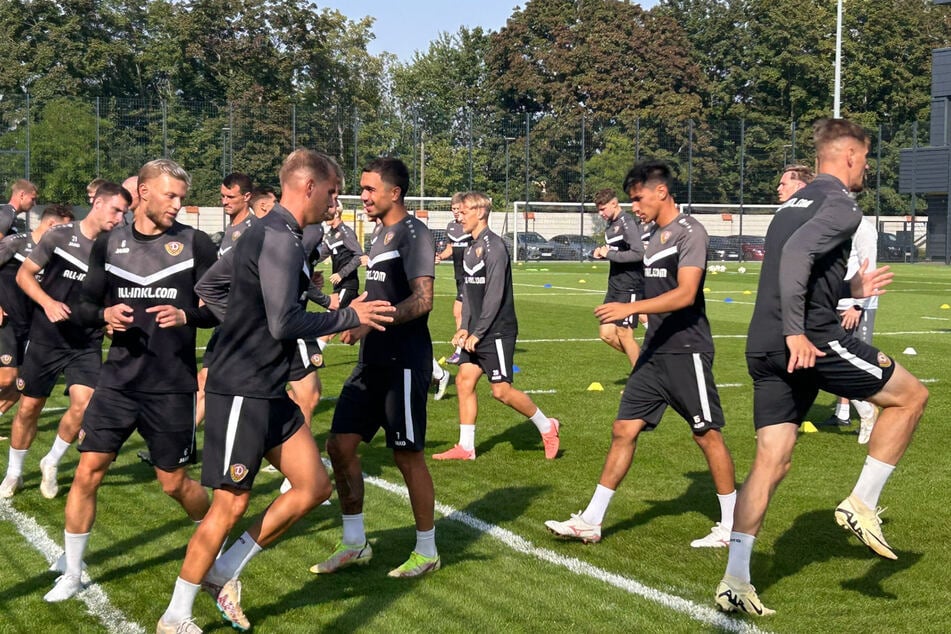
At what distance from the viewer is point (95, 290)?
6164mm

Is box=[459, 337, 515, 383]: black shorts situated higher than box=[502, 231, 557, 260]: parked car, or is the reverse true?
box=[459, 337, 515, 383]: black shorts

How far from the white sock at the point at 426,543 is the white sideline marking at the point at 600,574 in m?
0.67

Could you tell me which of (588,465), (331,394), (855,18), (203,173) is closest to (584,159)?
(203,173)

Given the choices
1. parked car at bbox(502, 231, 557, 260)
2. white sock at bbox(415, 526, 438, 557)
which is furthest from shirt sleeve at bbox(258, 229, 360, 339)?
parked car at bbox(502, 231, 557, 260)

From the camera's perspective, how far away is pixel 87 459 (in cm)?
583

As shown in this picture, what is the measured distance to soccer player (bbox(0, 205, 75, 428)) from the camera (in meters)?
9.40

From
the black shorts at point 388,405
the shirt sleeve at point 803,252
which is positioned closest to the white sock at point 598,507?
the black shorts at point 388,405

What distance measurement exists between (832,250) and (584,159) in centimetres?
4836

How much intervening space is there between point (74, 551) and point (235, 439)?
139 cm

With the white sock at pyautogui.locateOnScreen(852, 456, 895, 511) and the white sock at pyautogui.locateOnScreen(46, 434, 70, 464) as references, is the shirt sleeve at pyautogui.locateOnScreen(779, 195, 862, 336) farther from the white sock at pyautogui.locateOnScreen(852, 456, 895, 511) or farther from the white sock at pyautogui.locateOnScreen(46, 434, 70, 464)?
the white sock at pyautogui.locateOnScreen(46, 434, 70, 464)

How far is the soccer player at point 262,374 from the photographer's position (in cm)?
493

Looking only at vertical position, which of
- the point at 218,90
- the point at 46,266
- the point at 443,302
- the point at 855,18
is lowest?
the point at 443,302

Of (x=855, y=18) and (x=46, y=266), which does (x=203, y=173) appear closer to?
(x=46, y=266)

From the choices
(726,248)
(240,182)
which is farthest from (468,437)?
(726,248)
